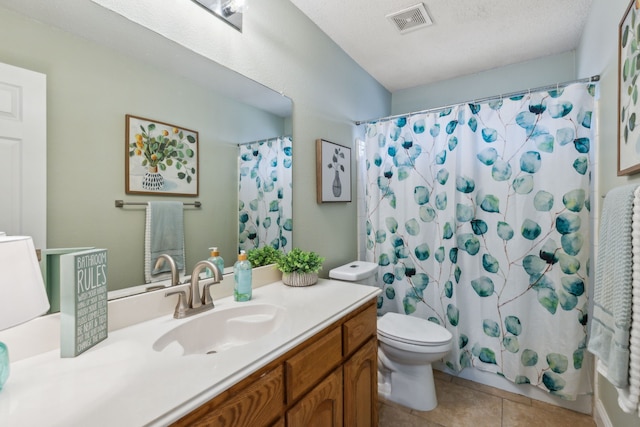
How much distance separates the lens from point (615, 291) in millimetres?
927

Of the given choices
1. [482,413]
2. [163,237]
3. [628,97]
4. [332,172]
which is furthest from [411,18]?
[482,413]

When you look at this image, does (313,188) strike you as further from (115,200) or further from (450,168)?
(115,200)

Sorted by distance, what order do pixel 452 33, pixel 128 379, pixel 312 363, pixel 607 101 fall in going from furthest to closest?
pixel 452 33 < pixel 607 101 < pixel 312 363 < pixel 128 379

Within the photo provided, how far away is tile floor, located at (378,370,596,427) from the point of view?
174 cm

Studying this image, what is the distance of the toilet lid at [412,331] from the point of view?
1755 mm

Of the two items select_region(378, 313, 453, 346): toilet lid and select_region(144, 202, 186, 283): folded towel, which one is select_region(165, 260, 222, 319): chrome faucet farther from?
select_region(378, 313, 453, 346): toilet lid

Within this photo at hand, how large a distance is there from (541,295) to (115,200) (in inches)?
90.2

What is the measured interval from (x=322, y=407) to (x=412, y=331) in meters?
0.94

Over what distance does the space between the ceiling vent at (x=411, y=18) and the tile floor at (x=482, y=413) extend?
8.05 ft

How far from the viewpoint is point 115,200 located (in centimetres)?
101

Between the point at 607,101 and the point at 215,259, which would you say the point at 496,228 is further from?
the point at 215,259

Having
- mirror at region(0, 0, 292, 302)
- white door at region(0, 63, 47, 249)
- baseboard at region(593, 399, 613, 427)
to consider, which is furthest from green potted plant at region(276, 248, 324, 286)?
baseboard at region(593, 399, 613, 427)

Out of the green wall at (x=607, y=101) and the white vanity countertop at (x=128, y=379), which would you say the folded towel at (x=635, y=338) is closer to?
the green wall at (x=607, y=101)

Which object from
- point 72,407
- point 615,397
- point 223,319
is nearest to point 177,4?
point 223,319
